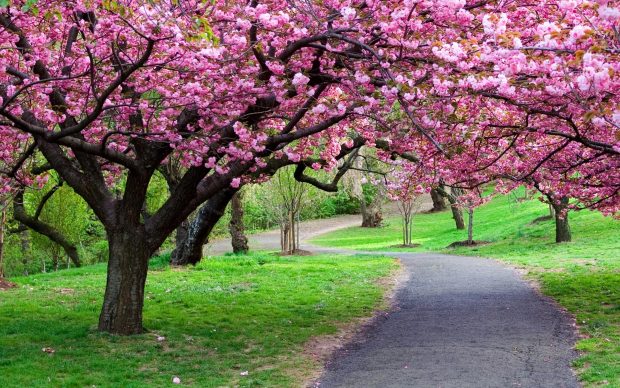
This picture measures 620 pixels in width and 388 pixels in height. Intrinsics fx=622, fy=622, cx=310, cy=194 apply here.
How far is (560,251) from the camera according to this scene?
22.0m

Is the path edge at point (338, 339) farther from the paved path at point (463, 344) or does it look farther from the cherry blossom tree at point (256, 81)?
the cherry blossom tree at point (256, 81)

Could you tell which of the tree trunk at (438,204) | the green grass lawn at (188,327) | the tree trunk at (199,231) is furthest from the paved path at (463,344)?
the tree trunk at (438,204)

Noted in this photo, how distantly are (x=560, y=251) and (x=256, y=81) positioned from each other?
17294 millimetres

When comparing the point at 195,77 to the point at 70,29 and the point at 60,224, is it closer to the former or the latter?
the point at 70,29

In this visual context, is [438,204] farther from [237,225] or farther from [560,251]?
[237,225]

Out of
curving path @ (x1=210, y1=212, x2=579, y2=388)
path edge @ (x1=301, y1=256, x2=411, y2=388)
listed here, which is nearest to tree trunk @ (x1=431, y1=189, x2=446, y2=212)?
curving path @ (x1=210, y1=212, x2=579, y2=388)

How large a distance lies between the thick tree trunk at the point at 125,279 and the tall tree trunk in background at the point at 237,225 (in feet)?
44.4

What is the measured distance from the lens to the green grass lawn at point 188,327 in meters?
7.89

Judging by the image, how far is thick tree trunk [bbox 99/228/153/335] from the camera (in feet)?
31.5

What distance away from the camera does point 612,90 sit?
698cm

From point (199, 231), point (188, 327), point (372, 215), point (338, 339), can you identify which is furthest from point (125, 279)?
point (372, 215)

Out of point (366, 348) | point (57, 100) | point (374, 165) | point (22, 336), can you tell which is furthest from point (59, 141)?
point (374, 165)

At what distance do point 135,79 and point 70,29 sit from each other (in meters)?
1.29

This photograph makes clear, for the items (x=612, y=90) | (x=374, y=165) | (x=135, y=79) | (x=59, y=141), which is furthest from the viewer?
(x=374, y=165)
